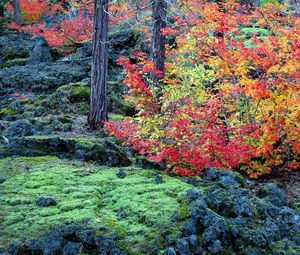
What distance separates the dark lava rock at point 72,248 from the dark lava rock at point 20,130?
663 cm

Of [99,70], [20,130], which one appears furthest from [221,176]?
[99,70]

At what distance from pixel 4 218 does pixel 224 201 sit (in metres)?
2.93

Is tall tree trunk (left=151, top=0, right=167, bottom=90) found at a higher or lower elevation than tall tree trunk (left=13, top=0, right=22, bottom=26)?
lower

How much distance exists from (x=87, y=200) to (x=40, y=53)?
19.0 m

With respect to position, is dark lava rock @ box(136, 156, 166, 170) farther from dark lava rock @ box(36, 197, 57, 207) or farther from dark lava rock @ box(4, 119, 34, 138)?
dark lava rock @ box(4, 119, 34, 138)

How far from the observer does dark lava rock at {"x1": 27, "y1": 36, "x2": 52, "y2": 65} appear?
22.9 meters

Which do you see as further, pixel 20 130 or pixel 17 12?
pixel 17 12

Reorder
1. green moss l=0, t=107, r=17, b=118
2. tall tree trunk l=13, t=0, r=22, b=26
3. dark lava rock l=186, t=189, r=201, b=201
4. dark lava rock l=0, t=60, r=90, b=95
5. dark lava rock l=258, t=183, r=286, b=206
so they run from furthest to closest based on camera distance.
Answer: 1. tall tree trunk l=13, t=0, r=22, b=26
2. dark lava rock l=0, t=60, r=90, b=95
3. green moss l=0, t=107, r=17, b=118
4. dark lava rock l=258, t=183, r=286, b=206
5. dark lava rock l=186, t=189, r=201, b=201

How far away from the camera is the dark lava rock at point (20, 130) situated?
1062 cm

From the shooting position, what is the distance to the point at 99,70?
1245cm

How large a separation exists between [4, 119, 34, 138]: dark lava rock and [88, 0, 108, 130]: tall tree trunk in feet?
7.06

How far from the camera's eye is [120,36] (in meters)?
22.8

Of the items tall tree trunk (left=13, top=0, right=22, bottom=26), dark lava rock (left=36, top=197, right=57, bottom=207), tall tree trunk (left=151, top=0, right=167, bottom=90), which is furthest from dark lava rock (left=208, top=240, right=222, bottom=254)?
tall tree trunk (left=13, top=0, right=22, bottom=26)

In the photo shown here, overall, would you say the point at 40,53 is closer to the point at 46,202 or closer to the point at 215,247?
the point at 46,202
